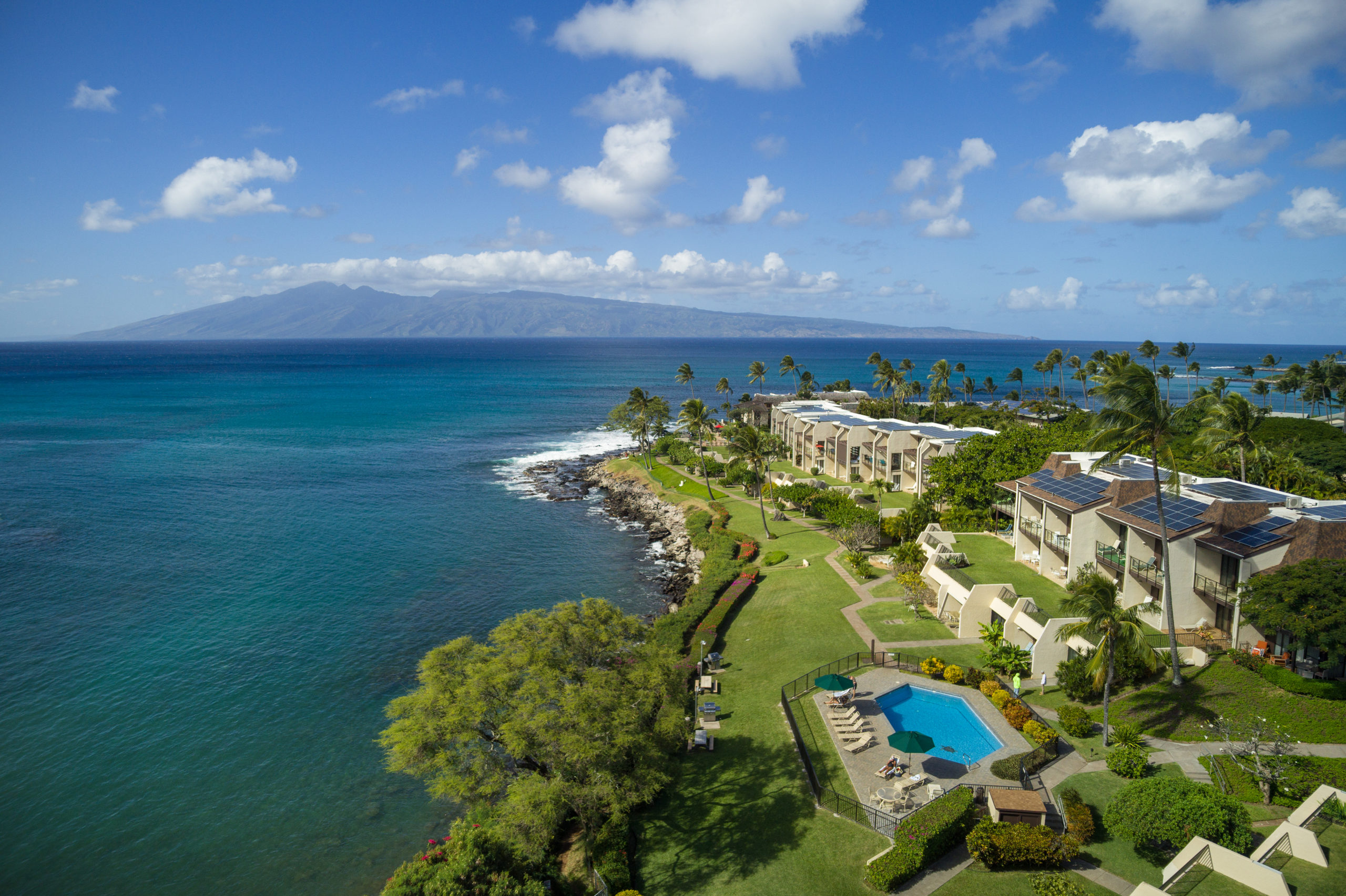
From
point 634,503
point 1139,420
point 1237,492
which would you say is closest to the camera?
point 1139,420

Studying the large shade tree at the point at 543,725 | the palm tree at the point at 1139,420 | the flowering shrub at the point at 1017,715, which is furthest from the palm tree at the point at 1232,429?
the large shade tree at the point at 543,725

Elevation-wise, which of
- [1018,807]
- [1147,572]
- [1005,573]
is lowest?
[1018,807]

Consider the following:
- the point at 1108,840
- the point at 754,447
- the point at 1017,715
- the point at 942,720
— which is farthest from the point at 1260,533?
the point at 754,447

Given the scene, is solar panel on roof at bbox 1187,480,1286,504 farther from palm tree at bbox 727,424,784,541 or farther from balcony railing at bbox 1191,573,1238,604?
palm tree at bbox 727,424,784,541

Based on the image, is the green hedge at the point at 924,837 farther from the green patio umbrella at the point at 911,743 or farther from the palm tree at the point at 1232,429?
the palm tree at the point at 1232,429

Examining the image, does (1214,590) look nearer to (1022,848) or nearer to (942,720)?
(942,720)

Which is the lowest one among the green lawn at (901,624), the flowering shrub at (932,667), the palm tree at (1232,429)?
the green lawn at (901,624)

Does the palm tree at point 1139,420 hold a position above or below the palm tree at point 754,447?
above
